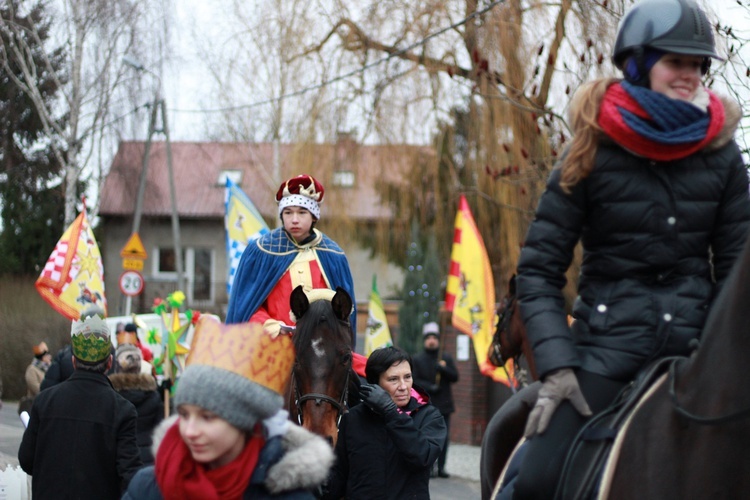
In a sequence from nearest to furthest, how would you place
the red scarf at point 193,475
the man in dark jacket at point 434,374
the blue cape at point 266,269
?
the red scarf at point 193,475 < the blue cape at point 266,269 < the man in dark jacket at point 434,374

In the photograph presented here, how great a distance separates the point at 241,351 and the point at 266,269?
3821 mm

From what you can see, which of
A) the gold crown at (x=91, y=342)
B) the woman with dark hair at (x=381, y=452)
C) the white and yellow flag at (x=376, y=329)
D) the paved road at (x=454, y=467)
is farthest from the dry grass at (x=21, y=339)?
the woman with dark hair at (x=381, y=452)

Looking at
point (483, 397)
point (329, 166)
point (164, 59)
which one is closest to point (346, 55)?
point (329, 166)

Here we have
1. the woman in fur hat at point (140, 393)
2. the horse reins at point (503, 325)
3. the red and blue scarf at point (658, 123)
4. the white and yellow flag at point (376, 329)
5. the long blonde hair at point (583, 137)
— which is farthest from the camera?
the white and yellow flag at point (376, 329)

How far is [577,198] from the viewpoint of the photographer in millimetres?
3895

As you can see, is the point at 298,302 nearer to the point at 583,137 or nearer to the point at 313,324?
the point at 313,324

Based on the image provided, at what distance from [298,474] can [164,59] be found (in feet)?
115

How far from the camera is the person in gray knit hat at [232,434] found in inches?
135

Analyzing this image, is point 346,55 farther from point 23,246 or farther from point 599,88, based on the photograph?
point 23,246

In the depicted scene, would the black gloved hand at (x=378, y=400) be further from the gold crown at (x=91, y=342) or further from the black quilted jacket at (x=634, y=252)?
the black quilted jacket at (x=634, y=252)

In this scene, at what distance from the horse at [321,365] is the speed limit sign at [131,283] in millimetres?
14354

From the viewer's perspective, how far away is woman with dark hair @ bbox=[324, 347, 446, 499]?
6.00 meters

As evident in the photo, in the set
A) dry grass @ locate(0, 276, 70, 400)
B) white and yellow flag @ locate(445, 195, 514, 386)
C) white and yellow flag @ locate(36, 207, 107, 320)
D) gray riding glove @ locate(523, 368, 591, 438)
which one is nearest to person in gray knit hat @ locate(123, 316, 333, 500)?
gray riding glove @ locate(523, 368, 591, 438)

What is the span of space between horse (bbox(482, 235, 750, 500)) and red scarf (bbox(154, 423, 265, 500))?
1086 millimetres
